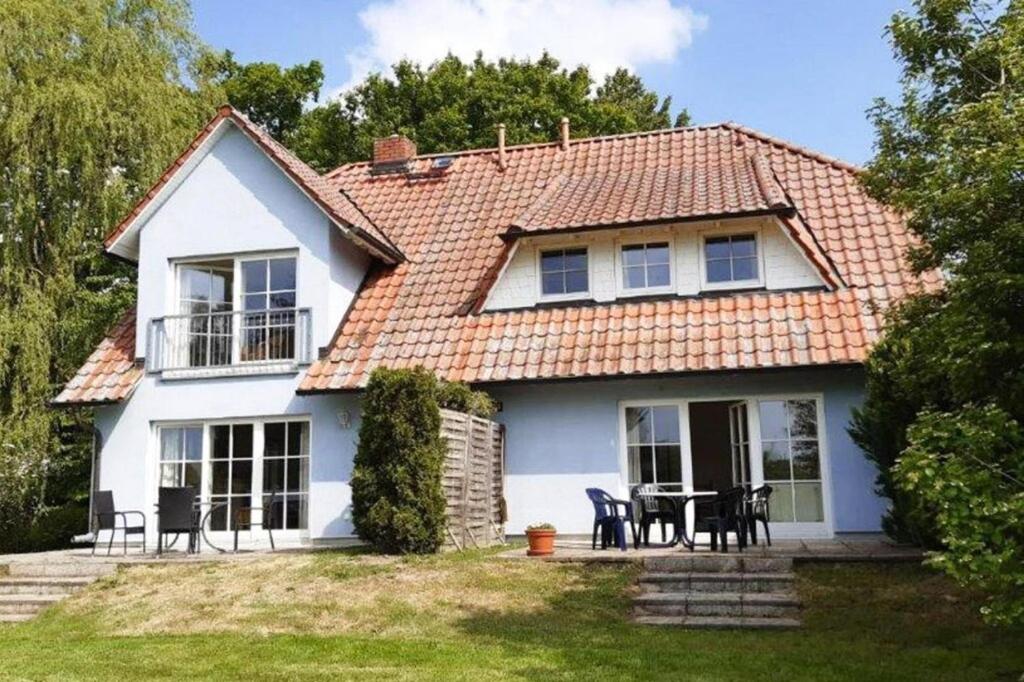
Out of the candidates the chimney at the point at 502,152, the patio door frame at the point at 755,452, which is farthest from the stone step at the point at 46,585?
the chimney at the point at 502,152

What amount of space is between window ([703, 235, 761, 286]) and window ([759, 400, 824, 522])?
2282 mm

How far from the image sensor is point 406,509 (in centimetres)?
1247

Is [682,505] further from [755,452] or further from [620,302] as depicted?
[620,302]

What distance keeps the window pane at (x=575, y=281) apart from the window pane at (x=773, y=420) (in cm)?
364

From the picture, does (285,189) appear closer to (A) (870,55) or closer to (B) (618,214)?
(B) (618,214)

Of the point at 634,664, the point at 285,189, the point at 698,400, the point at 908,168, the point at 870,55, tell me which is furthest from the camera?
the point at 285,189

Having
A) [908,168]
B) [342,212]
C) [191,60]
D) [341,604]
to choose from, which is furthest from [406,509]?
[191,60]

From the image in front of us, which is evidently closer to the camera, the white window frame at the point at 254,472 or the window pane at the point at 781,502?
the window pane at the point at 781,502

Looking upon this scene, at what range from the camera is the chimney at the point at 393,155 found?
2162cm

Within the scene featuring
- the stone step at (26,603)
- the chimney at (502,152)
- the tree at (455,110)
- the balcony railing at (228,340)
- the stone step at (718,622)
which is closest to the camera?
the stone step at (718,622)

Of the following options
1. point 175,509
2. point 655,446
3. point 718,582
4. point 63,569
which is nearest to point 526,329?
point 655,446

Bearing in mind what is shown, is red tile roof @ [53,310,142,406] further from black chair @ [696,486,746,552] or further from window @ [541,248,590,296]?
black chair @ [696,486,746,552]

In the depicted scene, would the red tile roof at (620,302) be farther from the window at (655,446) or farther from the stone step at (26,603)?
the stone step at (26,603)

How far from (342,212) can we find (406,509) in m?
6.25
